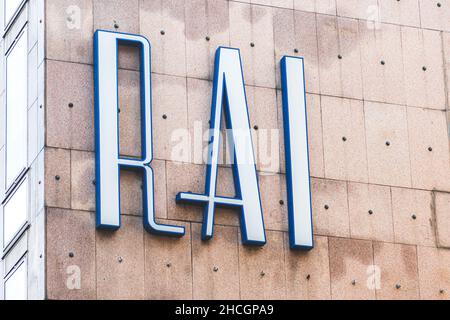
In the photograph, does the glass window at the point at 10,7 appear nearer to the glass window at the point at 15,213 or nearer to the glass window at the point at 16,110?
the glass window at the point at 16,110

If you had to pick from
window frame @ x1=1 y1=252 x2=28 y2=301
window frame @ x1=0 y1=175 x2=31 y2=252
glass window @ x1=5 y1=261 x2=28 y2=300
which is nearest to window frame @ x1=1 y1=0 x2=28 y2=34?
window frame @ x1=0 y1=175 x2=31 y2=252

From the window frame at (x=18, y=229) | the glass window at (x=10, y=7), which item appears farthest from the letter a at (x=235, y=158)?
the glass window at (x=10, y=7)

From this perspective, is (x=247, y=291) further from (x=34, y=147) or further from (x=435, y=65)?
(x=435, y=65)

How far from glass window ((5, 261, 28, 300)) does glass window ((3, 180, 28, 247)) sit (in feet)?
2.56

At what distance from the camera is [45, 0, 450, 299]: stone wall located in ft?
91.2

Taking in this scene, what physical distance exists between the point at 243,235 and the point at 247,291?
1.10 meters

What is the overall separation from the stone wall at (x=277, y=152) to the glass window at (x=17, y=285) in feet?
3.86

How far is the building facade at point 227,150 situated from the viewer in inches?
1093

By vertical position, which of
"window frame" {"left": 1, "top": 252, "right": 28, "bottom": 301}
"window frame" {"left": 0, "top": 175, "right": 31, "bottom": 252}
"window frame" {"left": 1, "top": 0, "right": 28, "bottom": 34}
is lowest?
"window frame" {"left": 1, "top": 252, "right": 28, "bottom": 301}

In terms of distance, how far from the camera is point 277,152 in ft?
97.4

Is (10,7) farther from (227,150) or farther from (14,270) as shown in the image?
(14,270)

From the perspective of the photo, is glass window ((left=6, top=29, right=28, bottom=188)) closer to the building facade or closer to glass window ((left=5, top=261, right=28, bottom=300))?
the building facade
